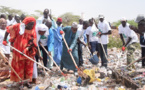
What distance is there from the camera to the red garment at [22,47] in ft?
14.6

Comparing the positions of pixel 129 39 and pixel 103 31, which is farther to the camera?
pixel 103 31

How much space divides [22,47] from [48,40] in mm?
1607

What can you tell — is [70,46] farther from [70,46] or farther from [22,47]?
[22,47]

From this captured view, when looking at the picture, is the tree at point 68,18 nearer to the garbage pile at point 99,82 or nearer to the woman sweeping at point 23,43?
the garbage pile at point 99,82

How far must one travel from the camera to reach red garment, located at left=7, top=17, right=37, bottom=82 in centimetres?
445

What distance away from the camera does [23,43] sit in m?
4.47

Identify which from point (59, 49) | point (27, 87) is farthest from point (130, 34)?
point (27, 87)

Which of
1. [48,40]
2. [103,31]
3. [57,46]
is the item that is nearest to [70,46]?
[48,40]

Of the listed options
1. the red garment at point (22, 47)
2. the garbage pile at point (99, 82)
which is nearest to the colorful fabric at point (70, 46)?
the garbage pile at point (99, 82)

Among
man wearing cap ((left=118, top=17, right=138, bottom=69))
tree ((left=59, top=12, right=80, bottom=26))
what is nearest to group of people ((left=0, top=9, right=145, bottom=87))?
man wearing cap ((left=118, top=17, right=138, bottom=69))

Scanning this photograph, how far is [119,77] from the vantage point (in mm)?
4691

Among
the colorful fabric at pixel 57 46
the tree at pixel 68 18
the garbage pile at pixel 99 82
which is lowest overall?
the garbage pile at pixel 99 82

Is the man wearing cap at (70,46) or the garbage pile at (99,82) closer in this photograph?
the garbage pile at (99,82)

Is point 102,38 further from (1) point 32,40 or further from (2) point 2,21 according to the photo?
(2) point 2,21
